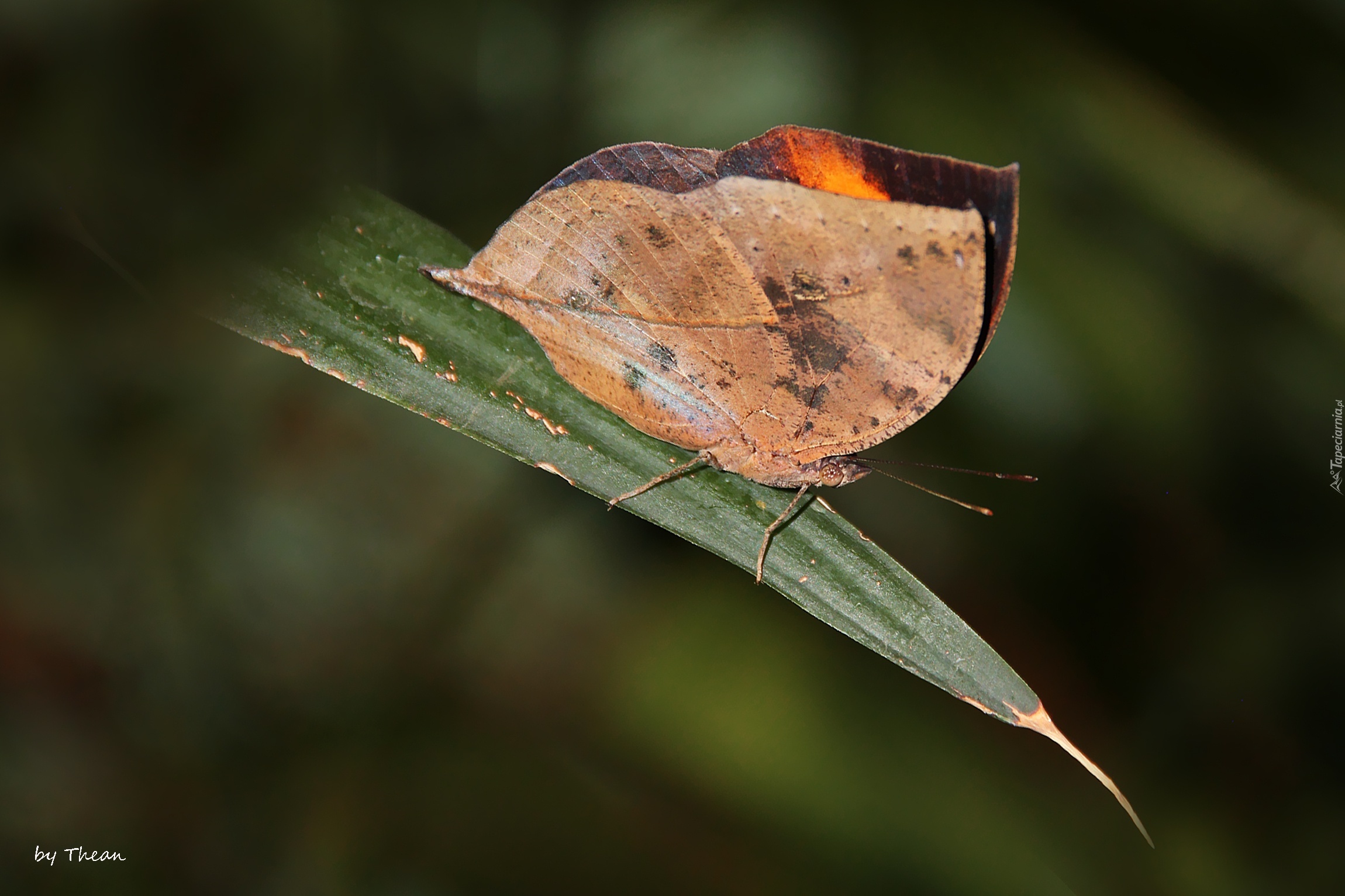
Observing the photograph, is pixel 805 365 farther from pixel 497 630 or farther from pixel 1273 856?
pixel 1273 856

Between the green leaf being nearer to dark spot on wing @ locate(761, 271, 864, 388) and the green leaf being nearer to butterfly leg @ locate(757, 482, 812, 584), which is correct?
butterfly leg @ locate(757, 482, 812, 584)

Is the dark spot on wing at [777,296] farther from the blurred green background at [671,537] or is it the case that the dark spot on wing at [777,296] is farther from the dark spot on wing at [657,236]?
the blurred green background at [671,537]

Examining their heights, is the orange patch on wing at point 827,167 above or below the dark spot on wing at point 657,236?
above

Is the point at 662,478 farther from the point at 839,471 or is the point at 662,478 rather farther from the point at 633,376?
the point at 839,471

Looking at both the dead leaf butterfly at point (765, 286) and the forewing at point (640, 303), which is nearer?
the dead leaf butterfly at point (765, 286)

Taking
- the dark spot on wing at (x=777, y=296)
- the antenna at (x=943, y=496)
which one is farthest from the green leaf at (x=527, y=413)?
the dark spot on wing at (x=777, y=296)

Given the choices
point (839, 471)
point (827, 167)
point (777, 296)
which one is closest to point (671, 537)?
point (839, 471)
